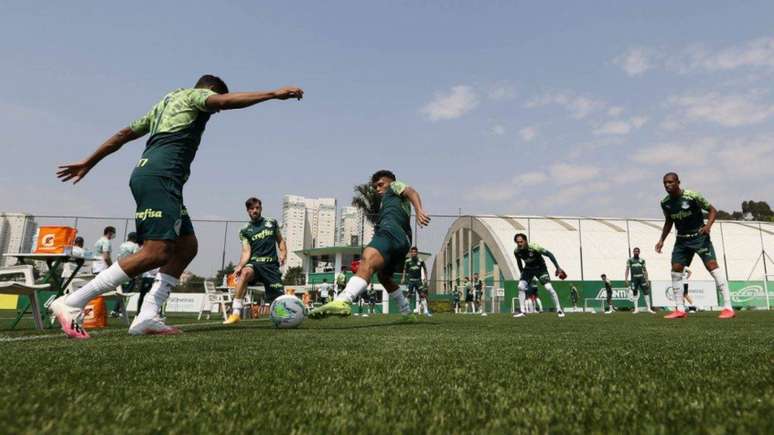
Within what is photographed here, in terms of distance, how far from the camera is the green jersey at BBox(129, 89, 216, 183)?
4.10 metres

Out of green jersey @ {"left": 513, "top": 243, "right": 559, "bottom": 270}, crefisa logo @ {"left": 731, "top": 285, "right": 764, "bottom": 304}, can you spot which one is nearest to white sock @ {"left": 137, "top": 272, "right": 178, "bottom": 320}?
green jersey @ {"left": 513, "top": 243, "right": 559, "bottom": 270}

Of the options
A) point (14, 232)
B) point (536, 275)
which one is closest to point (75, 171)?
point (536, 275)

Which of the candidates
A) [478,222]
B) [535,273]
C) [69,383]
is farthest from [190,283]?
[69,383]

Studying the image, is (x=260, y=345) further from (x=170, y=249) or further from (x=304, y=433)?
(x=304, y=433)

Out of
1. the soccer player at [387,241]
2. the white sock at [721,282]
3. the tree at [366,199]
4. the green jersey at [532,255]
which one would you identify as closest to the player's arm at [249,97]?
the soccer player at [387,241]

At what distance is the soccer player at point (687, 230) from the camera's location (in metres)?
8.27

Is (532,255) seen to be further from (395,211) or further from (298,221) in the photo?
(298,221)

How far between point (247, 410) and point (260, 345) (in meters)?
2.09

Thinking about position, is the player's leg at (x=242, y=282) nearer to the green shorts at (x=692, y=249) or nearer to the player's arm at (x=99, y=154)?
the player's arm at (x=99, y=154)

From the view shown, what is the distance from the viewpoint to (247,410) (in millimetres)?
1279

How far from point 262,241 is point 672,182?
7255 mm

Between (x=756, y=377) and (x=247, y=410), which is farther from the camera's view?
(x=756, y=377)

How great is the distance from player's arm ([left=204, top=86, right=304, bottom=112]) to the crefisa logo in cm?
2979

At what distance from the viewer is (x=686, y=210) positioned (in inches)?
330
